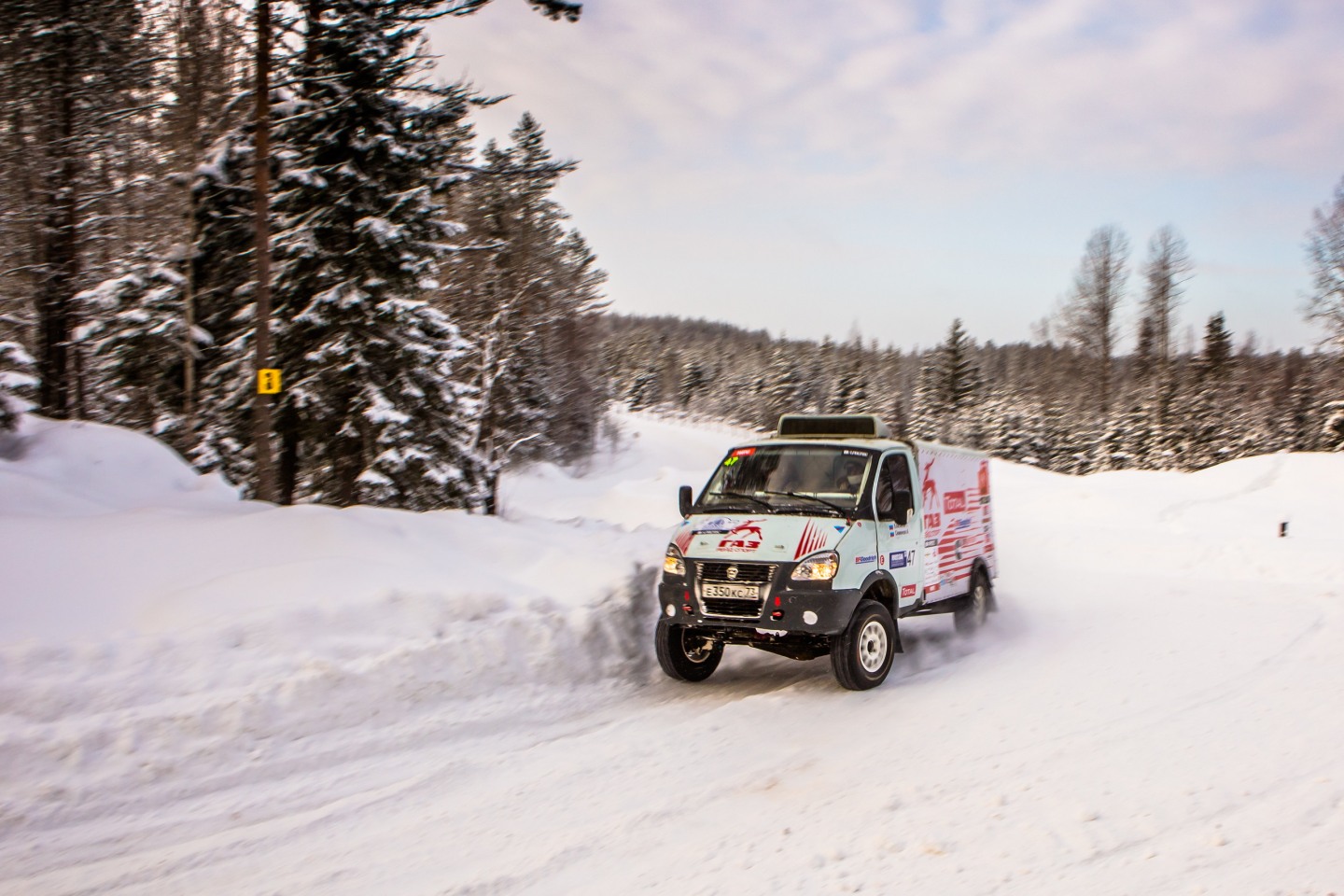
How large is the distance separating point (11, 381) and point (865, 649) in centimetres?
1011

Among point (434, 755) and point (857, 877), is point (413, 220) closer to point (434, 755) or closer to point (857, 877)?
point (434, 755)

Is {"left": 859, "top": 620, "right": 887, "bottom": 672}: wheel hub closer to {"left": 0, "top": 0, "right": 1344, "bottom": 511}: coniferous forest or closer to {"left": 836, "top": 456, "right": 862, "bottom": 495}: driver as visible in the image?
{"left": 836, "top": 456, "right": 862, "bottom": 495}: driver

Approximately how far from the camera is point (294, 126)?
18.2m

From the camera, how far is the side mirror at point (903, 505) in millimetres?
8922

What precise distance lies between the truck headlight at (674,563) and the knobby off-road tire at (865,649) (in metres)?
1.48

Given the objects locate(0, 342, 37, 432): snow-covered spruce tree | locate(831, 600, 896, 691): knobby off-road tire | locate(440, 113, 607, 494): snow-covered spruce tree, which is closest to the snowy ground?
locate(831, 600, 896, 691): knobby off-road tire

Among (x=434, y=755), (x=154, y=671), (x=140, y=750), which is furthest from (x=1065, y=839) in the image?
(x=154, y=671)

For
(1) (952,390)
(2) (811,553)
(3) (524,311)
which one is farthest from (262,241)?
(1) (952,390)

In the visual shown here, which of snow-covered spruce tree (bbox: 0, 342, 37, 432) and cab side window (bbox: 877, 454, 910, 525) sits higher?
snow-covered spruce tree (bbox: 0, 342, 37, 432)

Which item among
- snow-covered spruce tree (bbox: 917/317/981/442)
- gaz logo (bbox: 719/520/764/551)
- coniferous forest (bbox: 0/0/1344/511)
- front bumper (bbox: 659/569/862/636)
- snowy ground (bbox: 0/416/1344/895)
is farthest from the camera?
snow-covered spruce tree (bbox: 917/317/981/442)

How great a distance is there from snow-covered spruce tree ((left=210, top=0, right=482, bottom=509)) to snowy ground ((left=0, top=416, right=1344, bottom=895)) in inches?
252

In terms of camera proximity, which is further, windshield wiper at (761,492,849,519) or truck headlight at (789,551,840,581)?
windshield wiper at (761,492,849,519)

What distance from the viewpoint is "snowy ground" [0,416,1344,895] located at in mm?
4566

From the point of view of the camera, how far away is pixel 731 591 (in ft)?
26.2
